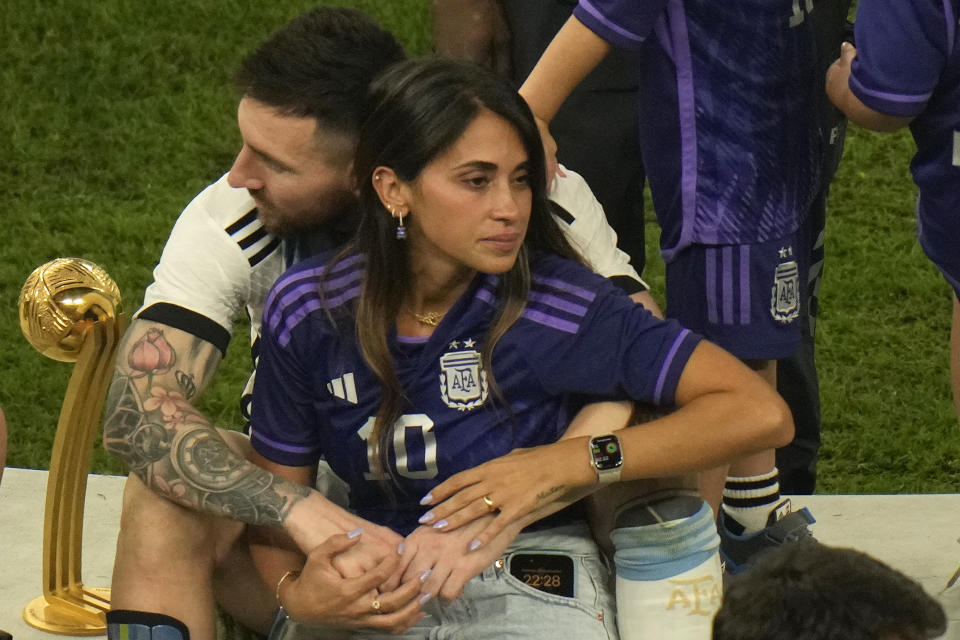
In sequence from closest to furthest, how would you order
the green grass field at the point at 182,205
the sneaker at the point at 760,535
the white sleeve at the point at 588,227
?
1. the white sleeve at the point at 588,227
2. the sneaker at the point at 760,535
3. the green grass field at the point at 182,205

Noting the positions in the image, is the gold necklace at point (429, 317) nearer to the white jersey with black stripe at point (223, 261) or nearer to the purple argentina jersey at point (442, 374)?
the purple argentina jersey at point (442, 374)

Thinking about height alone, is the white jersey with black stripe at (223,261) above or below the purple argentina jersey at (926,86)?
below

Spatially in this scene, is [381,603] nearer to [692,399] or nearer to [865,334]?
[692,399]

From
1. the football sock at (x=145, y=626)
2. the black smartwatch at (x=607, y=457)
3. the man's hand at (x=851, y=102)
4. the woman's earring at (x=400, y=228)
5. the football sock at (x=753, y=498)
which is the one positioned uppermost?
the man's hand at (x=851, y=102)

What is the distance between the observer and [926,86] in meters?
2.47

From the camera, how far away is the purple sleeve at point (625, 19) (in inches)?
107

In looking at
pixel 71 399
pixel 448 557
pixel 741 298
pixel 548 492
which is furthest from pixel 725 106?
pixel 71 399

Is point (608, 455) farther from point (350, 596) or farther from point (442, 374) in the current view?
point (350, 596)

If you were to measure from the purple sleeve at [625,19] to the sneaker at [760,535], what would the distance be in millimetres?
959

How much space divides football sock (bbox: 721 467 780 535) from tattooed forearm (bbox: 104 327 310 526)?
101 cm

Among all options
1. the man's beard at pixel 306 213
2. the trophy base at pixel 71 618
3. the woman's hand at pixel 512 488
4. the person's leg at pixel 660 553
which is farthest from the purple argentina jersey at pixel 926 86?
the trophy base at pixel 71 618

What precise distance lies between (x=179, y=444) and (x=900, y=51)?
128 cm

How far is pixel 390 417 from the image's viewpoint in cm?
237

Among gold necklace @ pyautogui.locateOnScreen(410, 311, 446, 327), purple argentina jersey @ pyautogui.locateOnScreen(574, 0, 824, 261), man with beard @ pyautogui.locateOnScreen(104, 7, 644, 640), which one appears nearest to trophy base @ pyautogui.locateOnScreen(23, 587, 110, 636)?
man with beard @ pyautogui.locateOnScreen(104, 7, 644, 640)
